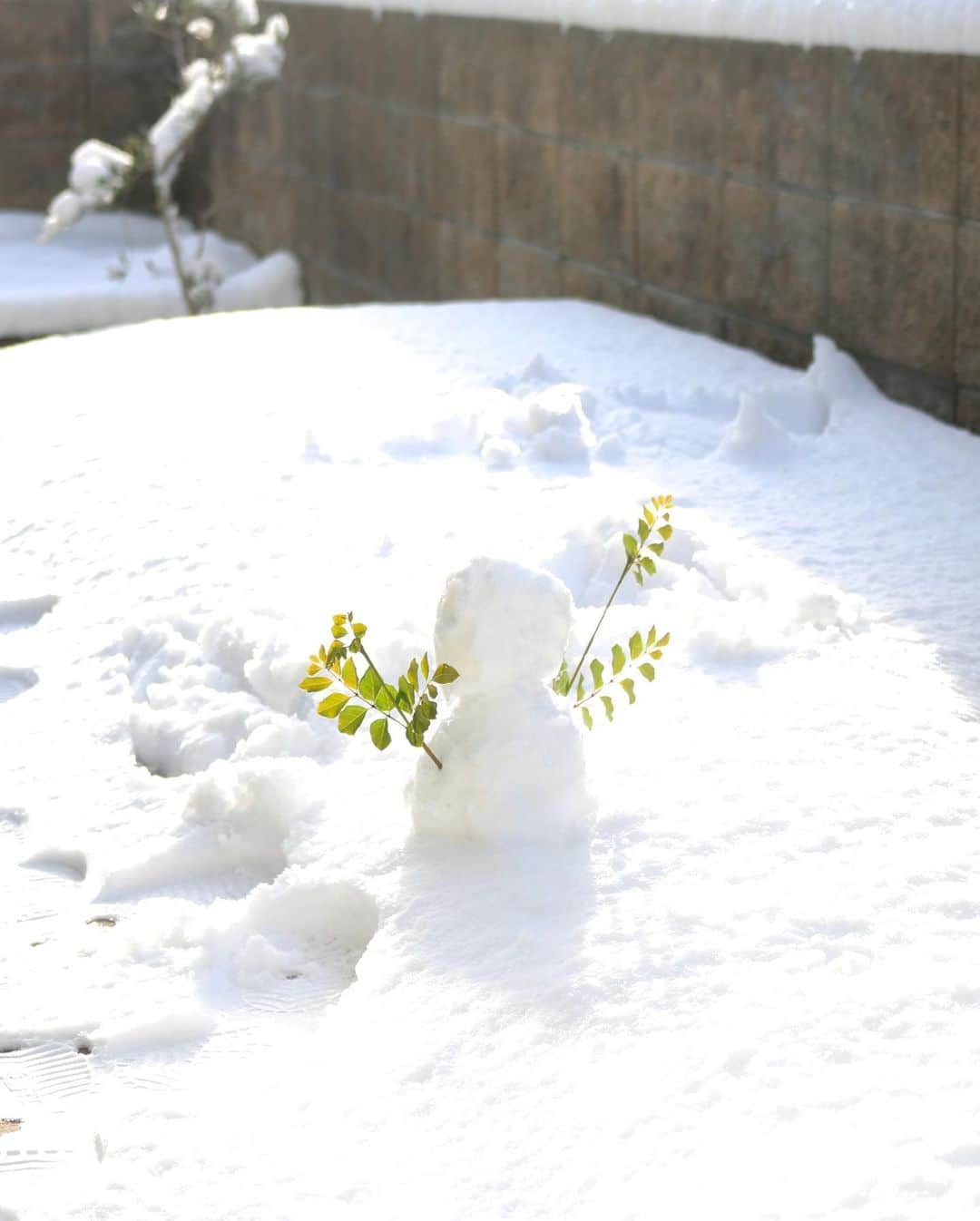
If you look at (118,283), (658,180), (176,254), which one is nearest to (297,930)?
(658,180)

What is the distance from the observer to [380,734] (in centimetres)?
224

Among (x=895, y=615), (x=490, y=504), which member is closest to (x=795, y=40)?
(x=490, y=504)

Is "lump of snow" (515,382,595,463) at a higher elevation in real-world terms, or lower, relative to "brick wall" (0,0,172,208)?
lower

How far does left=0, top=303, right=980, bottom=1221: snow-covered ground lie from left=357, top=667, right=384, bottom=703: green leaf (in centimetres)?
22

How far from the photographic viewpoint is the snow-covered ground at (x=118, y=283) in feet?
26.5

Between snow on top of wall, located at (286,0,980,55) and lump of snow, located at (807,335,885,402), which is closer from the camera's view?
snow on top of wall, located at (286,0,980,55)

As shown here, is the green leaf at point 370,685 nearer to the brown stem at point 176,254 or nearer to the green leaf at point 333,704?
the green leaf at point 333,704

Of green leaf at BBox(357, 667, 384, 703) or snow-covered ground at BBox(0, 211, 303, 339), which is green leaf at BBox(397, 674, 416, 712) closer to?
green leaf at BBox(357, 667, 384, 703)

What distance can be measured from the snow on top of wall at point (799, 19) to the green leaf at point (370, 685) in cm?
244

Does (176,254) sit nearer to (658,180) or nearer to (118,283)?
(118,283)

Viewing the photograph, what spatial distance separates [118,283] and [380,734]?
659 centimetres

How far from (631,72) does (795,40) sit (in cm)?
86

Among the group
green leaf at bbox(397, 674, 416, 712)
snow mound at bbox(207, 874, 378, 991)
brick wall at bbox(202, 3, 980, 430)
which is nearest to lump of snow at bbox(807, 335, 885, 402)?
brick wall at bbox(202, 3, 980, 430)

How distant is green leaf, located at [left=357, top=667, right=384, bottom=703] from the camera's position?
2.23 metres
